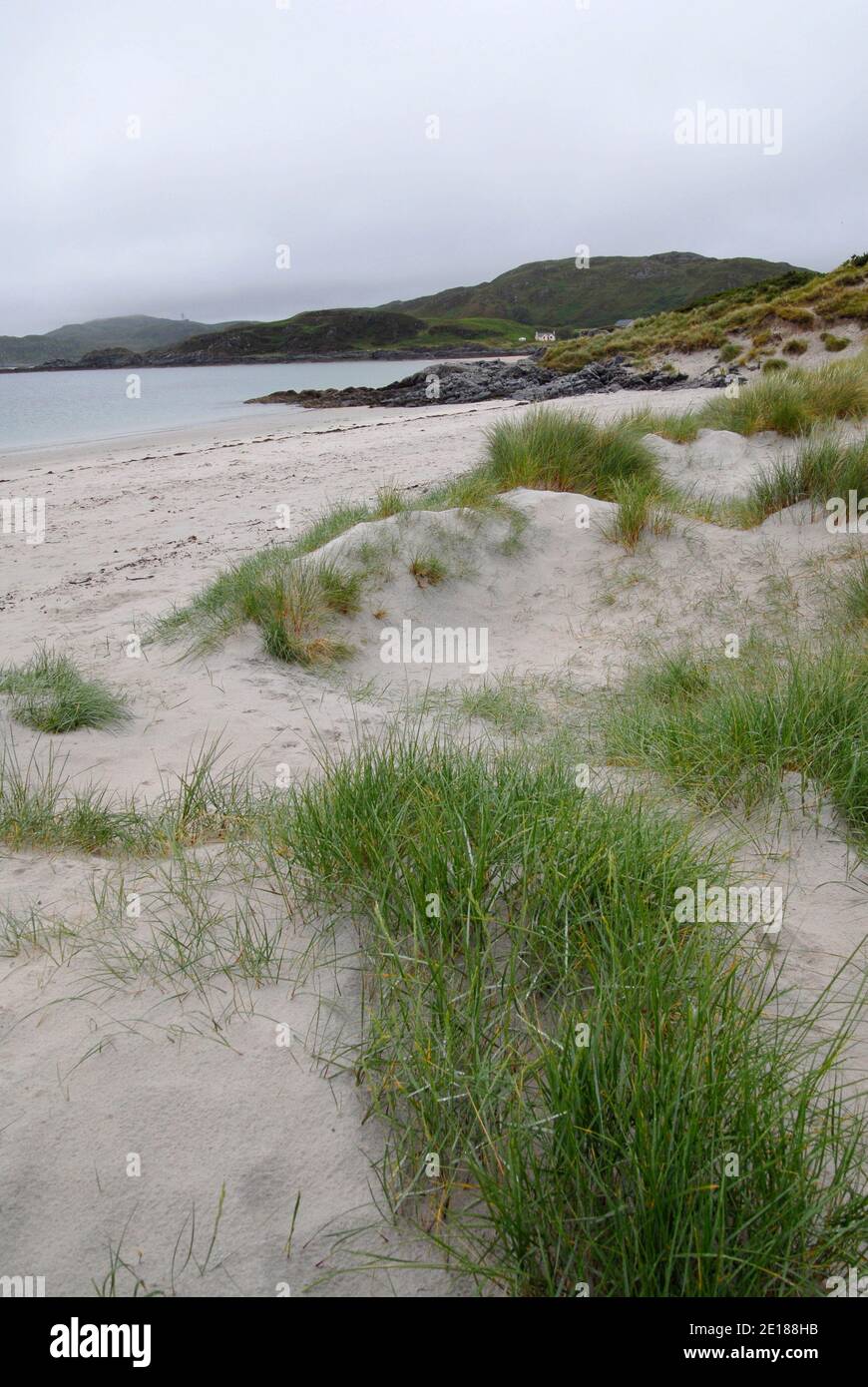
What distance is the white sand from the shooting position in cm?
154

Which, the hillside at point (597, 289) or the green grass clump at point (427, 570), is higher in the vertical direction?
the hillside at point (597, 289)

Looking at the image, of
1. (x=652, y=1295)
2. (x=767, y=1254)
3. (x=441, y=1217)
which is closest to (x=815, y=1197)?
(x=767, y=1254)

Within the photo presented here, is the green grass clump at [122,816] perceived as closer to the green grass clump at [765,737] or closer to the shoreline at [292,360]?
the green grass clump at [765,737]

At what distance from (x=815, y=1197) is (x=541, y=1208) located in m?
0.48

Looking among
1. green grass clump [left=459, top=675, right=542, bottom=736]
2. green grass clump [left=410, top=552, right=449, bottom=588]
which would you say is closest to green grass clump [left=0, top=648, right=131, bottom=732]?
green grass clump [left=459, top=675, right=542, bottom=736]

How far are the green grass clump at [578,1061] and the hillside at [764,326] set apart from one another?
2146 cm

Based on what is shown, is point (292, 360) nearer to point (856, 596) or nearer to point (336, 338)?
point (336, 338)

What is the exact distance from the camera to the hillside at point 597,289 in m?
116

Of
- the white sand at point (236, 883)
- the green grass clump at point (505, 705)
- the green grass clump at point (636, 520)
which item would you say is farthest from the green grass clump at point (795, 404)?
the green grass clump at point (505, 705)

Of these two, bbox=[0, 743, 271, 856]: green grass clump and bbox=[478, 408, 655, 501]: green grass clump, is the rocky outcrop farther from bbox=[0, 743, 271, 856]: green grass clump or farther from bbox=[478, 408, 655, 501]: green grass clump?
bbox=[0, 743, 271, 856]: green grass clump

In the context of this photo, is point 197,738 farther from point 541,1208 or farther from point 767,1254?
point 767,1254

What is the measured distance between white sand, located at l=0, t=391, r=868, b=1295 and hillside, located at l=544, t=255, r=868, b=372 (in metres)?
14.5

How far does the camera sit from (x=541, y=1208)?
4.56 feet

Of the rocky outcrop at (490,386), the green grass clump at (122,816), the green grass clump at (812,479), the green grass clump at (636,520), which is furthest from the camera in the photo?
the rocky outcrop at (490,386)
